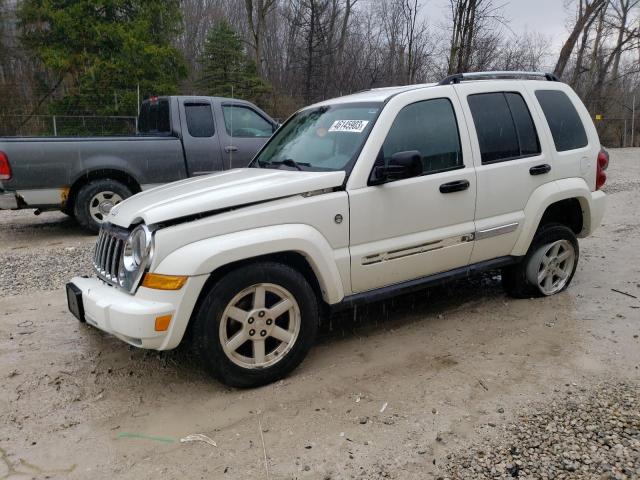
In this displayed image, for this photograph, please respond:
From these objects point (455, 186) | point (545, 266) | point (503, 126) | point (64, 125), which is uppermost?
point (64, 125)

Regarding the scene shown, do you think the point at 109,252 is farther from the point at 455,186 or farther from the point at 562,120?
the point at 562,120

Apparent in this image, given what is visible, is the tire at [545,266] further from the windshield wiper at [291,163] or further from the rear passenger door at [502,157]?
the windshield wiper at [291,163]

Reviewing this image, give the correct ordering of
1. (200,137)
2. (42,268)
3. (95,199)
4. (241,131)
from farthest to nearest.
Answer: (241,131) → (200,137) → (95,199) → (42,268)

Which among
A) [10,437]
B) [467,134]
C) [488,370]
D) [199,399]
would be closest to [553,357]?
[488,370]

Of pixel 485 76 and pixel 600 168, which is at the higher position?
pixel 485 76

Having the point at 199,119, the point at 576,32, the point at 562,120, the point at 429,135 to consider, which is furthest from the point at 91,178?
the point at 576,32

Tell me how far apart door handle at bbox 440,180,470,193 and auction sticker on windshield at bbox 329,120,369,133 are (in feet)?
2.43

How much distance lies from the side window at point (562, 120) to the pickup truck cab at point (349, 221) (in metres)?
0.01

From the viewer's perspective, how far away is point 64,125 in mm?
16891

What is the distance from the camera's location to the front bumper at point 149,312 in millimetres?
3092

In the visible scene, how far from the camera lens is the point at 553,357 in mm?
3889

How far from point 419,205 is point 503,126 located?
3.83 feet

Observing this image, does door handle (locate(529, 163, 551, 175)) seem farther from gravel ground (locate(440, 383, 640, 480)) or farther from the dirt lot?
gravel ground (locate(440, 383, 640, 480))

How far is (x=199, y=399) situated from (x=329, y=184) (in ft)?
5.27
